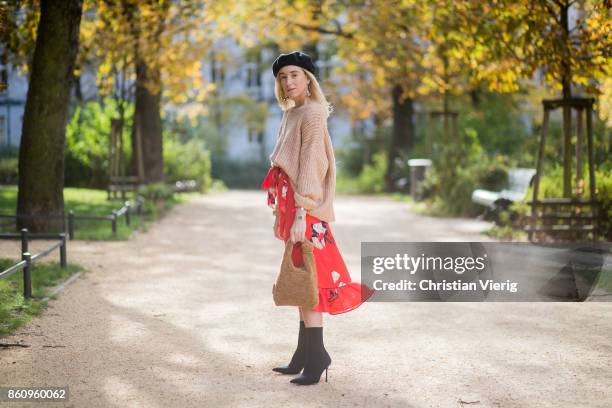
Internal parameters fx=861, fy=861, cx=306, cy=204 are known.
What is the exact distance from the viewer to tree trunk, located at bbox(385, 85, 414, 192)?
28203 mm

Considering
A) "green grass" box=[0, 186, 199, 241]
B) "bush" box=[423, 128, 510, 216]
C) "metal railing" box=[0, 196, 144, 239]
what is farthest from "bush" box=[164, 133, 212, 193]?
"bush" box=[423, 128, 510, 216]

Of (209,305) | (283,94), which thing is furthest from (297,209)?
(209,305)

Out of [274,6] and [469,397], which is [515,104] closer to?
[274,6]

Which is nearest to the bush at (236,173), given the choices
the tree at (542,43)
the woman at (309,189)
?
the tree at (542,43)

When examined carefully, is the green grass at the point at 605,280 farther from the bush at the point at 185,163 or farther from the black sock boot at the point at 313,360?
the bush at the point at 185,163

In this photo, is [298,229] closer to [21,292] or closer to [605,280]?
[21,292]

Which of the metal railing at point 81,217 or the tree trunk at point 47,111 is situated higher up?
the tree trunk at point 47,111

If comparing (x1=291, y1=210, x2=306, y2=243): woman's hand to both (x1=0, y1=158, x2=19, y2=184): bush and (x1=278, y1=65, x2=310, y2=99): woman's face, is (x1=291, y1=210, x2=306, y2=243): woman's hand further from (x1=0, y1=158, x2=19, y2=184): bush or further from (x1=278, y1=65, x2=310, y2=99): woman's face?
(x1=0, y1=158, x2=19, y2=184): bush

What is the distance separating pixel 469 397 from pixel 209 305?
3.60 m

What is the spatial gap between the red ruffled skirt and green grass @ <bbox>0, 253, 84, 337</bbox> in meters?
2.60

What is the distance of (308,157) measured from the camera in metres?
4.90

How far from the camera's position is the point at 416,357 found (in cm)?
580

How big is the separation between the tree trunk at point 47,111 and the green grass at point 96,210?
0.91 m

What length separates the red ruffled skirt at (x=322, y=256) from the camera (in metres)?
5.00
